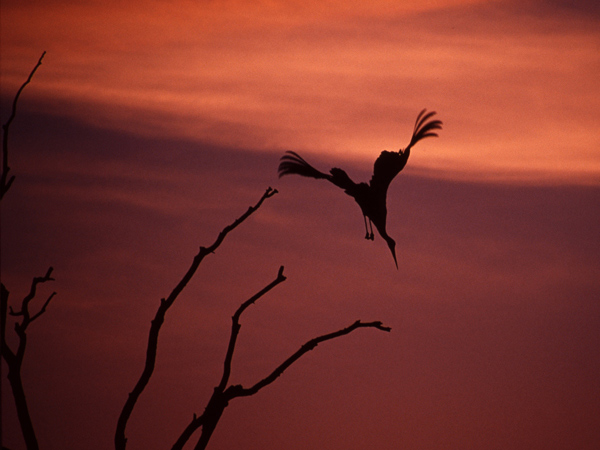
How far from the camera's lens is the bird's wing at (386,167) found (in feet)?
45.1

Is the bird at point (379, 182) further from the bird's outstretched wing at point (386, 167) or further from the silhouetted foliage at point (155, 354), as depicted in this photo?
the silhouetted foliage at point (155, 354)

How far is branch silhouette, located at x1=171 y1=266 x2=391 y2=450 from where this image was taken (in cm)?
815

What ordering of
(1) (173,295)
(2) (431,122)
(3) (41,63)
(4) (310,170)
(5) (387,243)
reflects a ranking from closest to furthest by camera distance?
(3) (41,63) < (1) (173,295) < (4) (310,170) < (2) (431,122) < (5) (387,243)

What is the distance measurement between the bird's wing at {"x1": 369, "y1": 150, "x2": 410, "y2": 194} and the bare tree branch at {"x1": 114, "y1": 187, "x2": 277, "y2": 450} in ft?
19.2

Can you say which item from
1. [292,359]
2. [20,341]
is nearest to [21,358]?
[20,341]

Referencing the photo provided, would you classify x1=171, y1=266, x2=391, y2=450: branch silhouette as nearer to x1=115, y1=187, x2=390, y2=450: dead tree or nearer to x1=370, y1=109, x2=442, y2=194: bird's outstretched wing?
x1=115, y1=187, x2=390, y2=450: dead tree

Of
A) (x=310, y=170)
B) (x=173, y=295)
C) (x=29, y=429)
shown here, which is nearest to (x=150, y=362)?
(x=173, y=295)

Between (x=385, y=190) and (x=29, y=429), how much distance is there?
795 centimetres

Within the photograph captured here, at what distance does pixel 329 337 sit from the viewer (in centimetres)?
835

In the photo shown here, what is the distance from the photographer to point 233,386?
332 inches

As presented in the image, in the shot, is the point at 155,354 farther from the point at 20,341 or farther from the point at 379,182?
the point at 379,182

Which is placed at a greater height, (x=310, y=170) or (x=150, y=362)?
(x=310, y=170)

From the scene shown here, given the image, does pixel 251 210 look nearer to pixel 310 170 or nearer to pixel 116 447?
pixel 116 447

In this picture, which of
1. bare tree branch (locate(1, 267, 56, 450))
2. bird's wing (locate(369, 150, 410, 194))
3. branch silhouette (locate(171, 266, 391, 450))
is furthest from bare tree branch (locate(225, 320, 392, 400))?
bird's wing (locate(369, 150, 410, 194))
